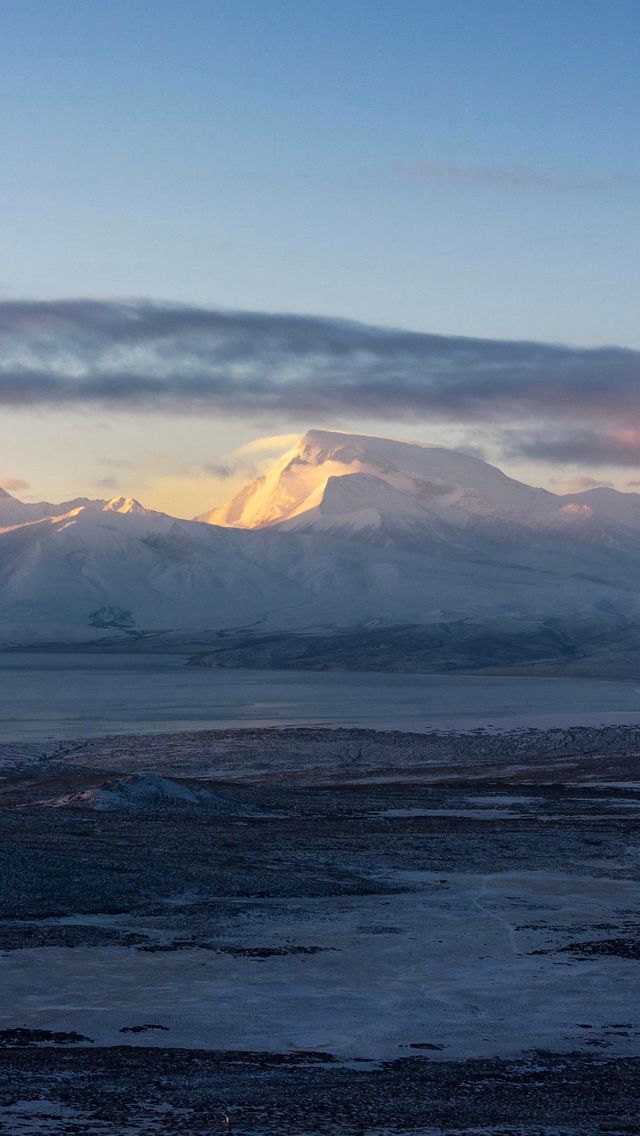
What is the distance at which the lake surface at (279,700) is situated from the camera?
77.9 meters

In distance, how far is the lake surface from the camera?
256ft

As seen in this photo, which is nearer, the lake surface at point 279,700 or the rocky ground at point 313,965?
the rocky ground at point 313,965

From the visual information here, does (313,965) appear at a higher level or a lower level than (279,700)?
higher

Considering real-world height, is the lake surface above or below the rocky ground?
below

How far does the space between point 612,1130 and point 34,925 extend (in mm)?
11485

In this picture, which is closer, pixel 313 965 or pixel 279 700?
pixel 313 965

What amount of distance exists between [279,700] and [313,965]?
8248cm

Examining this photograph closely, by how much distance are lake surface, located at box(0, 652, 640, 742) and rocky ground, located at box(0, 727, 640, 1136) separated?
3567 cm

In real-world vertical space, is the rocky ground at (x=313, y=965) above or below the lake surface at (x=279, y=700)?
above

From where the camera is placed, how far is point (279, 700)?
102m

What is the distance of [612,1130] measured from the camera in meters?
12.3

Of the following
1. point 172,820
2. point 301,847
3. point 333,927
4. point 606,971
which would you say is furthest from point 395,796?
point 606,971

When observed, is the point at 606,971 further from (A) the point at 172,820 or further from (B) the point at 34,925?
(A) the point at 172,820

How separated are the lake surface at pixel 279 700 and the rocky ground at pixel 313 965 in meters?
35.7
